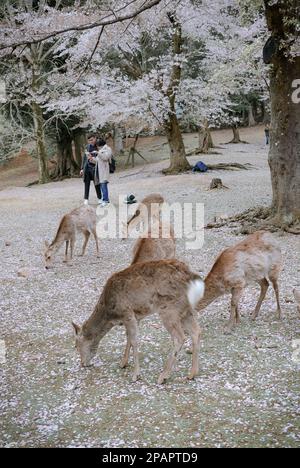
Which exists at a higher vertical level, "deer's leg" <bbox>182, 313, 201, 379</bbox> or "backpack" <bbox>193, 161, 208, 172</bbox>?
"backpack" <bbox>193, 161, 208, 172</bbox>

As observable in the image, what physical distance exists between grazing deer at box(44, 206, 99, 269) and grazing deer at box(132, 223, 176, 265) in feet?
6.96

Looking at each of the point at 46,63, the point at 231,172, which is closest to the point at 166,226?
the point at 231,172

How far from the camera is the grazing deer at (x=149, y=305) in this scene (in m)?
4.39

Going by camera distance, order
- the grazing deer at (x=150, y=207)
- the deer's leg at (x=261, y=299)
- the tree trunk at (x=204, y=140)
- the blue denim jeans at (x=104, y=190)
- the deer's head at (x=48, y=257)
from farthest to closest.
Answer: the tree trunk at (x=204, y=140)
the blue denim jeans at (x=104, y=190)
the grazing deer at (x=150, y=207)
the deer's head at (x=48, y=257)
the deer's leg at (x=261, y=299)

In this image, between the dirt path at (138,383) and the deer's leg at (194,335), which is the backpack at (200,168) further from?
the deer's leg at (194,335)

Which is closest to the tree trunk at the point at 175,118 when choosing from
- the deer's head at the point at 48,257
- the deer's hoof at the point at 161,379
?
the deer's head at the point at 48,257

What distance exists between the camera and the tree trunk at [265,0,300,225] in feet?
29.5

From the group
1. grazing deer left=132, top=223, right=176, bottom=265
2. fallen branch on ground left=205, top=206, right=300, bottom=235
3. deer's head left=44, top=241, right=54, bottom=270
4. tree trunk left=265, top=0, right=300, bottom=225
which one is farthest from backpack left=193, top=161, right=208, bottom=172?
grazing deer left=132, top=223, right=176, bottom=265

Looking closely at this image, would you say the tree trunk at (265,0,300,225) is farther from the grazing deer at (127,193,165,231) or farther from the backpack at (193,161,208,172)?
the backpack at (193,161,208,172)

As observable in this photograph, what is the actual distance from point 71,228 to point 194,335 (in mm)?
4542

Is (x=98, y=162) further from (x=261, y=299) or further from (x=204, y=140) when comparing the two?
(x=204, y=140)

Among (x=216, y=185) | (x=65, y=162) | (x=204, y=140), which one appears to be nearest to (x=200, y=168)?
(x=216, y=185)
